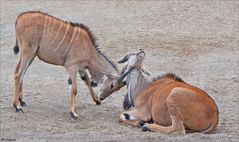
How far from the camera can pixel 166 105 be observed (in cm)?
823

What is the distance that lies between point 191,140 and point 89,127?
5.20ft

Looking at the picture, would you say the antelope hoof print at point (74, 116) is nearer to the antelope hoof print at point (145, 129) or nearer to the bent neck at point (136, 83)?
the bent neck at point (136, 83)

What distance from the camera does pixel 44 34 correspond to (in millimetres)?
9281

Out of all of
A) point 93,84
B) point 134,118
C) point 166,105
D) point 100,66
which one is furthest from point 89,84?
point 166,105

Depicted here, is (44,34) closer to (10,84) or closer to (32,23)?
(32,23)

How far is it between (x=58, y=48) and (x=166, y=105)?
5.88ft

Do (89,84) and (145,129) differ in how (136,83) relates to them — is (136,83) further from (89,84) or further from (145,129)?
(89,84)

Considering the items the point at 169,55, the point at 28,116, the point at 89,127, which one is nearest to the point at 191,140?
the point at 89,127

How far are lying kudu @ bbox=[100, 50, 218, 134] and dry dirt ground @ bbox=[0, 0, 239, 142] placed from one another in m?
0.22

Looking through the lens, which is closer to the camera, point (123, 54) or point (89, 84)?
point (89, 84)

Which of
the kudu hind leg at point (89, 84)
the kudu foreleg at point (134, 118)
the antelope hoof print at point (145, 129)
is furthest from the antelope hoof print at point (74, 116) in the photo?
the antelope hoof print at point (145, 129)

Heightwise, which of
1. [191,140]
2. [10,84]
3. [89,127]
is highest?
[191,140]

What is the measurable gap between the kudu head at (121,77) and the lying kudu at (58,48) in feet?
0.18

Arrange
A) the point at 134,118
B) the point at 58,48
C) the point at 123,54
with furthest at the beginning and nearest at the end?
the point at 123,54, the point at 58,48, the point at 134,118
